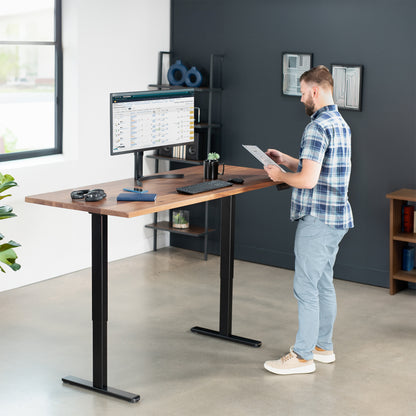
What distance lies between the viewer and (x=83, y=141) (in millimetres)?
6074

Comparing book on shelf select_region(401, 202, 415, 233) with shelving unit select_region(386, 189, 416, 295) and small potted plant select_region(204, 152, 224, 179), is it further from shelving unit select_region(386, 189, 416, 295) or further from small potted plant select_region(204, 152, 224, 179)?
small potted plant select_region(204, 152, 224, 179)

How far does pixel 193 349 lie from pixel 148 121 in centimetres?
140

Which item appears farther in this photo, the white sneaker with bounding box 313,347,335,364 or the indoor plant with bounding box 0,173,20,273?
Answer: the white sneaker with bounding box 313,347,335,364

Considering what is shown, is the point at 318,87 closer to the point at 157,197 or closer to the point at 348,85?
the point at 157,197

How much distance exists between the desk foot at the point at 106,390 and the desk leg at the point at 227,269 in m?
0.98

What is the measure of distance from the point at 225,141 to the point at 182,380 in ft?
9.54

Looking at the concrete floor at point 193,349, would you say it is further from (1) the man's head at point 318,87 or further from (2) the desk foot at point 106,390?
(1) the man's head at point 318,87

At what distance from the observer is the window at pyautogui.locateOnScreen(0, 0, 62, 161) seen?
18.3 ft

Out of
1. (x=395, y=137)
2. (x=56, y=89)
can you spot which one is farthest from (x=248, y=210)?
(x=56, y=89)

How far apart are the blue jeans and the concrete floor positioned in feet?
0.79

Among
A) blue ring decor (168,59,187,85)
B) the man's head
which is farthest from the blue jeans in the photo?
blue ring decor (168,59,187,85)

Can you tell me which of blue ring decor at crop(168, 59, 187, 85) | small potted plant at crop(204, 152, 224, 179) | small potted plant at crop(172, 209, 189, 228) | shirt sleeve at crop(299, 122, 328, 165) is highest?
blue ring decor at crop(168, 59, 187, 85)

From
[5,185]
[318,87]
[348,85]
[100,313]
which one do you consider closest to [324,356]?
[100,313]

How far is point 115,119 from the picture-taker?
4.20 metres
